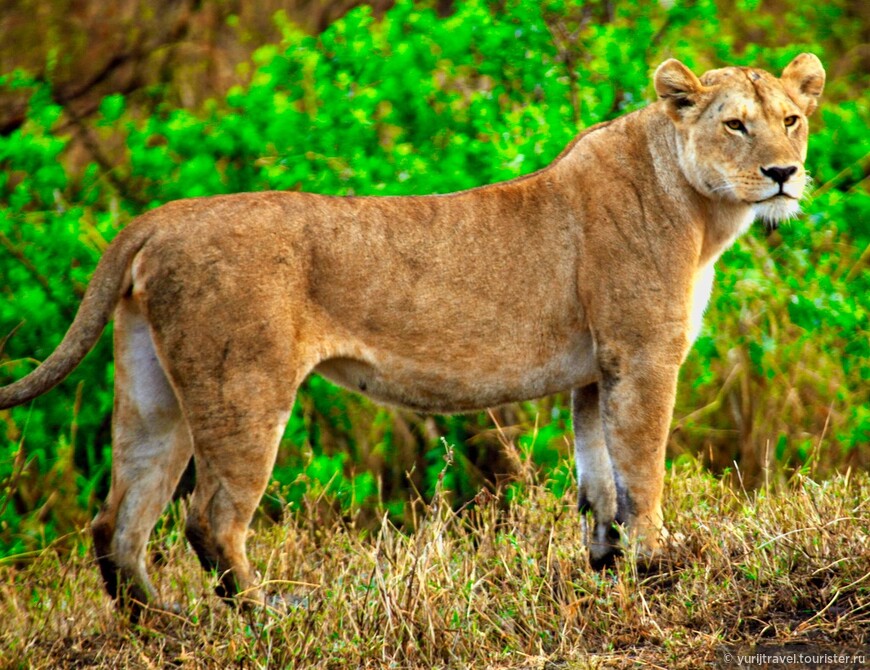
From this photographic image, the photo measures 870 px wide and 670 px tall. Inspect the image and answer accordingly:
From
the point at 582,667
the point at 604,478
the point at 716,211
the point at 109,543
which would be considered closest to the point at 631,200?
the point at 716,211

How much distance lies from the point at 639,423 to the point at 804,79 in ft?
5.18

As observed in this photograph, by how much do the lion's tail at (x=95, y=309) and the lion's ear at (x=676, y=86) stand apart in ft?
6.90

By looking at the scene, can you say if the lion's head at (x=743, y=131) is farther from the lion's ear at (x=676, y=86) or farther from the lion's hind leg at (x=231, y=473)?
the lion's hind leg at (x=231, y=473)

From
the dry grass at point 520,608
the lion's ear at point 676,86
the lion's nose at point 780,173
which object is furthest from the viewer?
the lion's ear at point 676,86

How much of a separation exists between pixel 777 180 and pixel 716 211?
35 cm

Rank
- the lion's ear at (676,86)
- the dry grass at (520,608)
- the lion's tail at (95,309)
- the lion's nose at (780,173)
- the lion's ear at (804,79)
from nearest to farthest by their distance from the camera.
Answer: the dry grass at (520,608)
the lion's tail at (95,309)
the lion's nose at (780,173)
the lion's ear at (676,86)
the lion's ear at (804,79)

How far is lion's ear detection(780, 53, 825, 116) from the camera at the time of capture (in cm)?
539

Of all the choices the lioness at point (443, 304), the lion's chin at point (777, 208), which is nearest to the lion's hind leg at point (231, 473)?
the lioness at point (443, 304)

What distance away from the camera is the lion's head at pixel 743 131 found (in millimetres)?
5121

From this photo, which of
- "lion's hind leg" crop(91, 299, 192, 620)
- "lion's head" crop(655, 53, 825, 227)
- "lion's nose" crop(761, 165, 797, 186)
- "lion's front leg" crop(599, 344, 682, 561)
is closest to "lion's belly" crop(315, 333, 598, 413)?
"lion's front leg" crop(599, 344, 682, 561)

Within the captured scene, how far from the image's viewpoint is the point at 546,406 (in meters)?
7.56

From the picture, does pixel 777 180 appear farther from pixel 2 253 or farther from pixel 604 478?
pixel 2 253

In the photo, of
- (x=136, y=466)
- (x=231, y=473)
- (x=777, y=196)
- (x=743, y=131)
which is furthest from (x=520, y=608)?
(x=743, y=131)

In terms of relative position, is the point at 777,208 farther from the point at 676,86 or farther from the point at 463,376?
the point at 463,376
